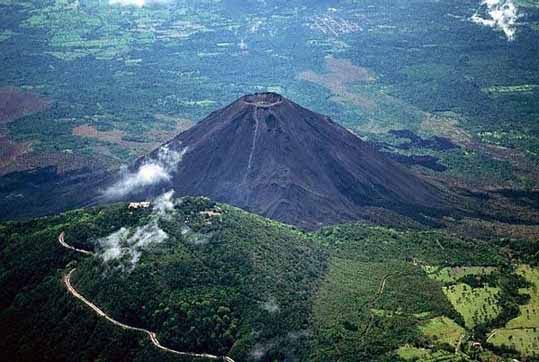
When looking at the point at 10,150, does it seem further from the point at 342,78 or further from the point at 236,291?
the point at 236,291

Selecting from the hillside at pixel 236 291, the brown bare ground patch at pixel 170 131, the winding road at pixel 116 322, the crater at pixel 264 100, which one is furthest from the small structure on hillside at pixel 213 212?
the brown bare ground patch at pixel 170 131


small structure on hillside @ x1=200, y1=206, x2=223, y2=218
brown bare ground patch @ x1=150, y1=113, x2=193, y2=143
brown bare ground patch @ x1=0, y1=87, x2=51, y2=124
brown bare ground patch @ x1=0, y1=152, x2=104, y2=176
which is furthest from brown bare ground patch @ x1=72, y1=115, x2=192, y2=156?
small structure on hillside @ x1=200, y1=206, x2=223, y2=218

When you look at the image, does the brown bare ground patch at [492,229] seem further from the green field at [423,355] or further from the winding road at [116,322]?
the winding road at [116,322]

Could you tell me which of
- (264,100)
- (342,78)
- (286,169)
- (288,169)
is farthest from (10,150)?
(342,78)

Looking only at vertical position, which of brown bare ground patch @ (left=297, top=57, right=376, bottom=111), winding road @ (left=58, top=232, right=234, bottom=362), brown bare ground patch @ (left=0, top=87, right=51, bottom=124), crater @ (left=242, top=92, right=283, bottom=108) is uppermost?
crater @ (left=242, top=92, right=283, bottom=108)

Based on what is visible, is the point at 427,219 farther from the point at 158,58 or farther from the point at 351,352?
the point at 158,58

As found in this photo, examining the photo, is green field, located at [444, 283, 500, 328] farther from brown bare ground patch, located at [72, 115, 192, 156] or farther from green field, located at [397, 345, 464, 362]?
brown bare ground patch, located at [72, 115, 192, 156]
